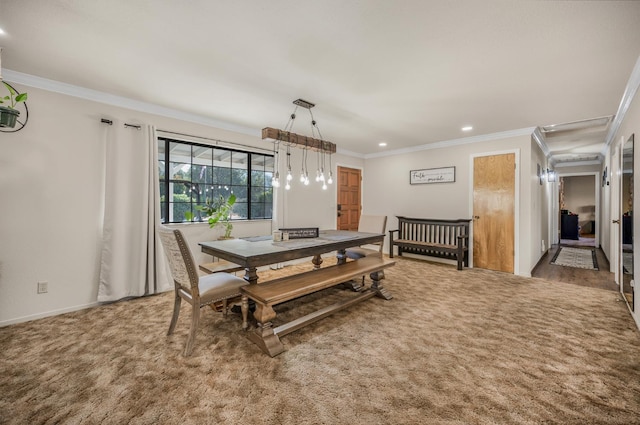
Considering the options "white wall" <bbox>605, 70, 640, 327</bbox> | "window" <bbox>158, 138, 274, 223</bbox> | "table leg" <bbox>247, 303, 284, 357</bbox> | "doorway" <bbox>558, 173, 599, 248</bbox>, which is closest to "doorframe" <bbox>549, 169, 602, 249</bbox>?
"doorway" <bbox>558, 173, 599, 248</bbox>

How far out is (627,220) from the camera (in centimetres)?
300

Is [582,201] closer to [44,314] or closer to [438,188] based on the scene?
[438,188]

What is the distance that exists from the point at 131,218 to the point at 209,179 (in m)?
1.18

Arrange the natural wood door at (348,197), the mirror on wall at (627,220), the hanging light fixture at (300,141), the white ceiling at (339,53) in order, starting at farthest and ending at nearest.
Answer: the natural wood door at (348,197)
the mirror on wall at (627,220)
the hanging light fixture at (300,141)
the white ceiling at (339,53)

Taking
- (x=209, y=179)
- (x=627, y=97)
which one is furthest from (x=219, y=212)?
(x=627, y=97)

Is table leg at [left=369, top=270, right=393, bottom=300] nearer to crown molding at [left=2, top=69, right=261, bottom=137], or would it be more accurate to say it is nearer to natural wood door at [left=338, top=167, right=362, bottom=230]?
natural wood door at [left=338, top=167, right=362, bottom=230]

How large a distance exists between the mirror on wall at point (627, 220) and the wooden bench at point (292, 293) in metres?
2.45

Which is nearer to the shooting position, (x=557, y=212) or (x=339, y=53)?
(x=339, y=53)

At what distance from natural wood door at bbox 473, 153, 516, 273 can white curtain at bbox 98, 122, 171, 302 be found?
16.5 ft

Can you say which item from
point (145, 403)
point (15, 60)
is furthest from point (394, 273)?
point (15, 60)

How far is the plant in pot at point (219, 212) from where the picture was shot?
3.91m

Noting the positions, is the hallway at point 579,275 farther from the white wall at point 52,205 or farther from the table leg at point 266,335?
the white wall at point 52,205

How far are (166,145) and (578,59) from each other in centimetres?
449

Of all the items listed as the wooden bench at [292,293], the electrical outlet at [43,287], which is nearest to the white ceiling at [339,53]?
the wooden bench at [292,293]
